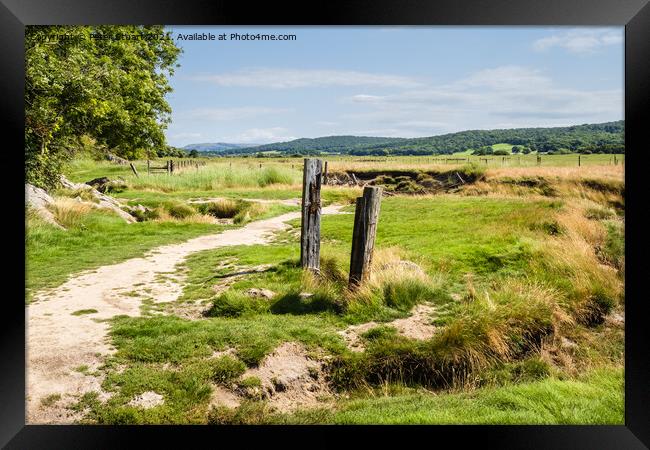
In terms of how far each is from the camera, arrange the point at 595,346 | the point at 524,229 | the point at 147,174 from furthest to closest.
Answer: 1. the point at 147,174
2. the point at 524,229
3. the point at 595,346

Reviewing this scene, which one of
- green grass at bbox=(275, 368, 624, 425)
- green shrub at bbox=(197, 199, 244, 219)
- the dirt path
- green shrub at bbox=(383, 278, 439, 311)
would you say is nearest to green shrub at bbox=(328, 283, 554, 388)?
green grass at bbox=(275, 368, 624, 425)

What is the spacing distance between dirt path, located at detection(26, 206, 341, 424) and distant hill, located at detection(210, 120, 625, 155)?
2894 mm

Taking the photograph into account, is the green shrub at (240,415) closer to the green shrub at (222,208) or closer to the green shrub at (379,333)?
the green shrub at (379,333)

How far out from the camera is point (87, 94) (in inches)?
321

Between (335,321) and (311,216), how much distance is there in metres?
1.53

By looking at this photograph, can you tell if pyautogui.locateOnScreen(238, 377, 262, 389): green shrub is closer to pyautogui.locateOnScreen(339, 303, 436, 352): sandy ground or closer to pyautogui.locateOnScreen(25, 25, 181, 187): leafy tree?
pyautogui.locateOnScreen(339, 303, 436, 352): sandy ground

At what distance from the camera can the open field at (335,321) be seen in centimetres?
482

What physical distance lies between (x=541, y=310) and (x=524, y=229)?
135 inches

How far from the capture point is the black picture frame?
433 centimetres

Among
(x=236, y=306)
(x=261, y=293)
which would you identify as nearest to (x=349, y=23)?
(x=261, y=293)

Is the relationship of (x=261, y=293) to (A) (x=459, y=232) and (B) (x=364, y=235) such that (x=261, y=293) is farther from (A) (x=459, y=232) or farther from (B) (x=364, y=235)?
(A) (x=459, y=232)

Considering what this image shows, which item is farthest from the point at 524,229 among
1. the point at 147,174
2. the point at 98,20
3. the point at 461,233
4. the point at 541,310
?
the point at 147,174

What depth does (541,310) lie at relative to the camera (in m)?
6.25
